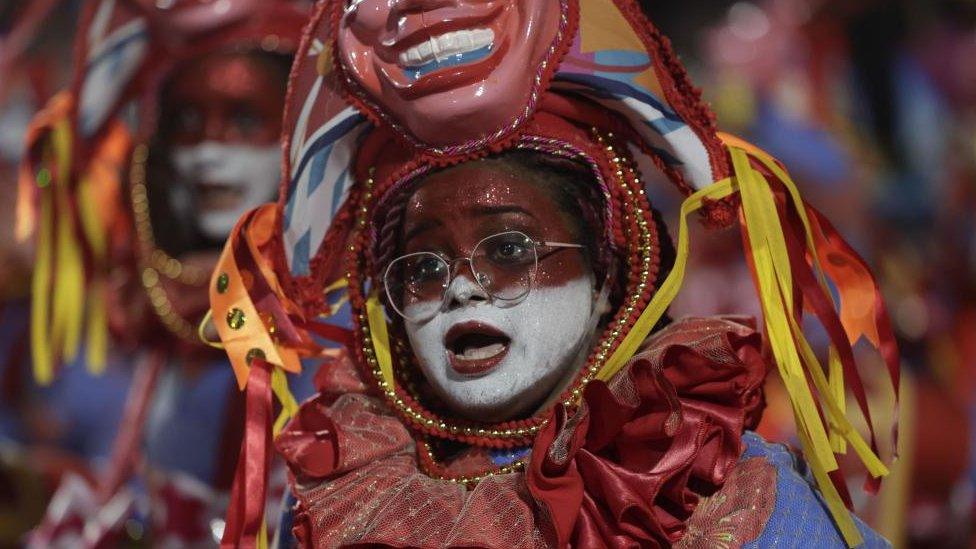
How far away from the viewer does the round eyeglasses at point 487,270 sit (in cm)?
198

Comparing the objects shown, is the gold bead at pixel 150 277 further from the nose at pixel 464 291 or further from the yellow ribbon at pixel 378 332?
the nose at pixel 464 291

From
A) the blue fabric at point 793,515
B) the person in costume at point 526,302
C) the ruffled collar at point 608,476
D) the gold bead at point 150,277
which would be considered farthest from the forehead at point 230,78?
the blue fabric at point 793,515

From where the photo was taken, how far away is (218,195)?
3.19m

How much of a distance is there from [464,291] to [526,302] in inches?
3.3

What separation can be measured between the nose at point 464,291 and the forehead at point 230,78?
52.2 inches

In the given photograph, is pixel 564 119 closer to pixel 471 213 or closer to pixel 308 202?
pixel 471 213

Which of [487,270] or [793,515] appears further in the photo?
[487,270]

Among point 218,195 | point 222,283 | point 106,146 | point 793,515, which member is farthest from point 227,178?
point 793,515

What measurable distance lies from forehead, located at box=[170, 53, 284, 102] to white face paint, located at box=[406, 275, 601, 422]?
1.32 metres

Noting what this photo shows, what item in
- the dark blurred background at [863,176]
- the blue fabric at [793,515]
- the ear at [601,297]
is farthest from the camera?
the dark blurred background at [863,176]

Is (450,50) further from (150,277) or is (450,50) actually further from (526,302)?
(150,277)

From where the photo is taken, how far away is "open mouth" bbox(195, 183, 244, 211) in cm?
318

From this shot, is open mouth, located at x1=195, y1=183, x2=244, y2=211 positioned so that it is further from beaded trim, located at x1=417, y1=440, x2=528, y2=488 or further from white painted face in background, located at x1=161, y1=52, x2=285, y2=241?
beaded trim, located at x1=417, y1=440, x2=528, y2=488

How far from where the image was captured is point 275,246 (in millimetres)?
2189
